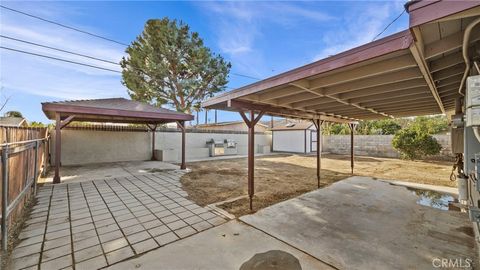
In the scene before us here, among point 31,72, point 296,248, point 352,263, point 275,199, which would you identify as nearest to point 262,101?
point 275,199

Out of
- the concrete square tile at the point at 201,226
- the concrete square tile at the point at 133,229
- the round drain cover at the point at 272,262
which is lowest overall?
the concrete square tile at the point at 133,229

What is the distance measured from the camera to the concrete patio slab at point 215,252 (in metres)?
1.85

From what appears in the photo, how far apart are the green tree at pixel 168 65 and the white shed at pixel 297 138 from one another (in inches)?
280

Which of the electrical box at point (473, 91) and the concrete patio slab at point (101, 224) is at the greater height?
the electrical box at point (473, 91)

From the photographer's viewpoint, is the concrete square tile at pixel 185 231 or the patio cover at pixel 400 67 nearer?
the patio cover at pixel 400 67

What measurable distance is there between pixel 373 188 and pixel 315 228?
3.05 metres

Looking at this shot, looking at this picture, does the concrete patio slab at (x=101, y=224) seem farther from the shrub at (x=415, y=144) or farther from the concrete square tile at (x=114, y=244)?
the shrub at (x=415, y=144)

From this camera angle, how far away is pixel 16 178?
2736 mm

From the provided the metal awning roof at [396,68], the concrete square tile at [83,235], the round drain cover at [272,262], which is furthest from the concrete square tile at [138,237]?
the metal awning roof at [396,68]

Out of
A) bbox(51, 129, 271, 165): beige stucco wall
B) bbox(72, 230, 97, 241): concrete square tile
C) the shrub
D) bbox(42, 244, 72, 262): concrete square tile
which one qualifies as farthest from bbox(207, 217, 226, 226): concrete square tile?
the shrub

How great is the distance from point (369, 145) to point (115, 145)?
1462cm

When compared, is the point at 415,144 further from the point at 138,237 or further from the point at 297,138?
the point at 138,237

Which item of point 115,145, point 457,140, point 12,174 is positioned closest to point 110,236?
point 12,174

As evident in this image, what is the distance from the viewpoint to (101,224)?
2.75 m
